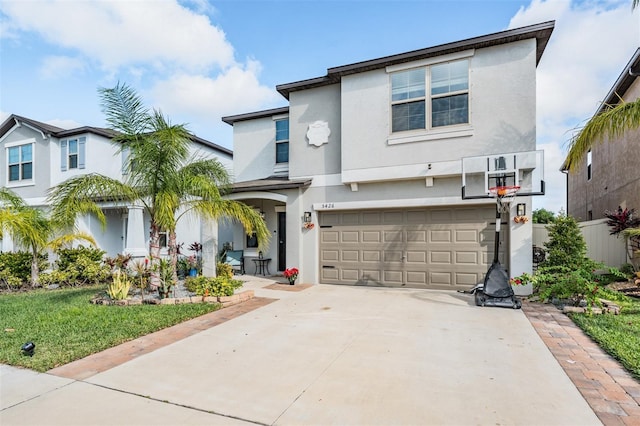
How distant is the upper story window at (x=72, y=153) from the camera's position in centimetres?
1559

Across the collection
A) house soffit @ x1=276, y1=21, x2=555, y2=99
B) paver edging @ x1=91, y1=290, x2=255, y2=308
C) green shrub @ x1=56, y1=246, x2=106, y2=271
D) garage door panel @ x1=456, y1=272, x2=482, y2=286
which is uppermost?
house soffit @ x1=276, y1=21, x2=555, y2=99

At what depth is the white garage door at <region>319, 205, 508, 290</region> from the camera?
904cm

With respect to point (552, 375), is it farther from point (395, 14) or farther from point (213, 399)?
point (395, 14)

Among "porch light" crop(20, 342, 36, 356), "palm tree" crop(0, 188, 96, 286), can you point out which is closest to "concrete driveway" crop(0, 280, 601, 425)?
"porch light" crop(20, 342, 36, 356)

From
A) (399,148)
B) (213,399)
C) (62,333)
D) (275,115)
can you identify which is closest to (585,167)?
(399,148)

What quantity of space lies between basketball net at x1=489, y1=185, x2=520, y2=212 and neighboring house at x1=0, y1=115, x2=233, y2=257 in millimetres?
11480

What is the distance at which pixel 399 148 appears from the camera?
9.55 meters

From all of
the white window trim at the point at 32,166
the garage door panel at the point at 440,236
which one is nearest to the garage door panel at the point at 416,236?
the garage door panel at the point at 440,236

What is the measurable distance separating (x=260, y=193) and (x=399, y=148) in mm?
4668

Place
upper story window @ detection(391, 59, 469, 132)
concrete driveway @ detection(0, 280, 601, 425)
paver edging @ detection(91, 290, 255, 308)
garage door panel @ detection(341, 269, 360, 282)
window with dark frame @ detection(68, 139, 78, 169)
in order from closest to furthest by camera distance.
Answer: concrete driveway @ detection(0, 280, 601, 425) < paver edging @ detection(91, 290, 255, 308) < upper story window @ detection(391, 59, 469, 132) < garage door panel @ detection(341, 269, 360, 282) < window with dark frame @ detection(68, 139, 78, 169)

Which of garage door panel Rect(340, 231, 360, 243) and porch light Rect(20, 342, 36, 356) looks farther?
garage door panel Rect(340, 231, 360, 243)

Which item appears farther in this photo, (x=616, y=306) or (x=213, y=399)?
(x=616, y=306)

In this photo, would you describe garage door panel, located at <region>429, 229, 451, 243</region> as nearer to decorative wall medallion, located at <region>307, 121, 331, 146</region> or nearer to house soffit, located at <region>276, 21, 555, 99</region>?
decorative wall medallion, located at <region>307, 121, 331, 146</region>

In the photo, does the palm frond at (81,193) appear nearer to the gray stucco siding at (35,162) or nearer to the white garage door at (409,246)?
the white garage door at (409,246)
